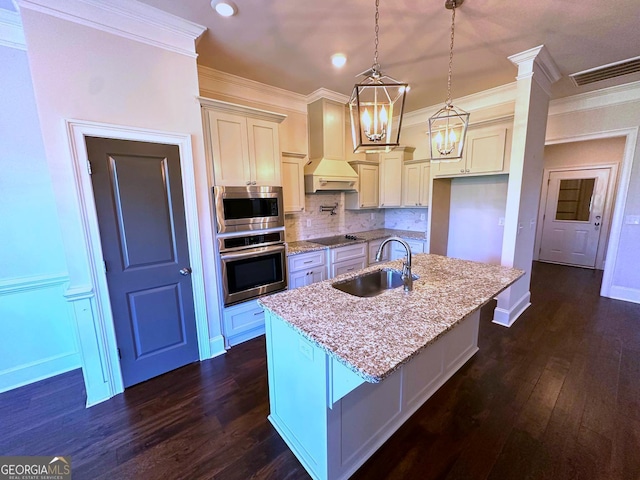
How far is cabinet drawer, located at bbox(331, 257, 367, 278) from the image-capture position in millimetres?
3580

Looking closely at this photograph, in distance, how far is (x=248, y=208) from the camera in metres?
2.68

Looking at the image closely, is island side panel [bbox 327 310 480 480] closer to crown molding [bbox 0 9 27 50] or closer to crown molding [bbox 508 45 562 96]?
crown molding [bbox 508 45 562 96]

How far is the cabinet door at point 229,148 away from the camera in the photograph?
2396 mm

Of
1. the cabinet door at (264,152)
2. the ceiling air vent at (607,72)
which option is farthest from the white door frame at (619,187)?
the cabinet door at (264,152)

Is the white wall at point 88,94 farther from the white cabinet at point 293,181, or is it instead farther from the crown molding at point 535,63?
the crown molding at point 535,63

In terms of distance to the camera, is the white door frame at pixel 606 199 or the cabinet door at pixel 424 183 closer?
the cabinet door at pixel 424 183

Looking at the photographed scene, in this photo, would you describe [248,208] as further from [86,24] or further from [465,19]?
[465,19]

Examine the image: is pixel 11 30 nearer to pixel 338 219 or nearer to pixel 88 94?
pixel 88 94

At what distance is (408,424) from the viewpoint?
176 cm

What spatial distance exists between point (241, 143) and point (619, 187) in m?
4.94

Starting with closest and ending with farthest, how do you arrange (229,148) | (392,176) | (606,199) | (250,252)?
(229,148) < (250,252) < (392,176) < (606,199)

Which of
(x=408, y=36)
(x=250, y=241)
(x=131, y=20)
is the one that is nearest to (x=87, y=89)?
(x=131, y=20)

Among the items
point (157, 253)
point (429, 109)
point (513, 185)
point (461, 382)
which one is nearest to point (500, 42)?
point (513, 185)

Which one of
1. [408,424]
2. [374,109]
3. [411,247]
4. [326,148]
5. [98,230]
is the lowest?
[408,424]
